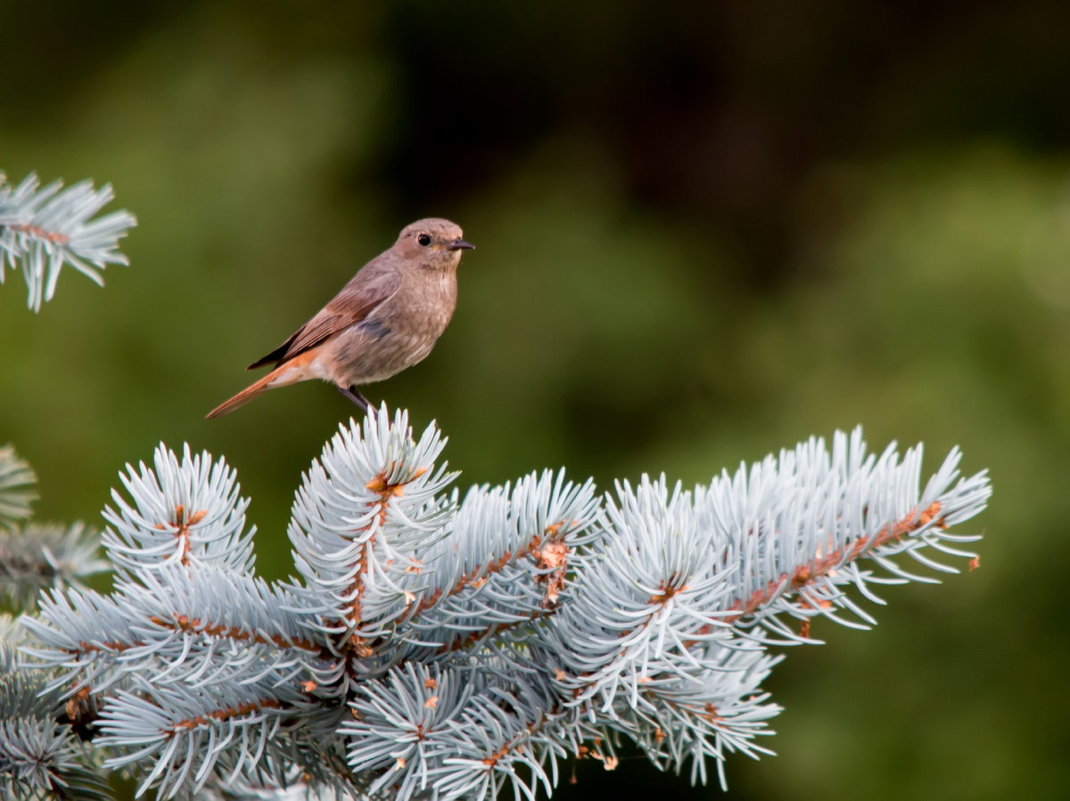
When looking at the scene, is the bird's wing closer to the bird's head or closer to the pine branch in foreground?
the bird's head

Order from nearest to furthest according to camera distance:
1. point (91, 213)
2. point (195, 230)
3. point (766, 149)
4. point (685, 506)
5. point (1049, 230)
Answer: point (685, 506)
point (91, 213)
point (1049, 230)
point (195, 230)
point (766, 149)

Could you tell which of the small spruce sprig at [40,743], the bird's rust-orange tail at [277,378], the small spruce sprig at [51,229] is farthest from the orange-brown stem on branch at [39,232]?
the bird's rust-orange tail at [277,378]

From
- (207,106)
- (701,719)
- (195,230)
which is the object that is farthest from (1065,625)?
(207,106)

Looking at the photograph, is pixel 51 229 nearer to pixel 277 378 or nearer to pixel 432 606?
pixel 432 606

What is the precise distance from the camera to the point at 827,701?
161 inches

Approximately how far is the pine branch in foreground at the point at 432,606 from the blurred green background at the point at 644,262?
9.94 ft

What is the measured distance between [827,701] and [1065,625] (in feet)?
2.95

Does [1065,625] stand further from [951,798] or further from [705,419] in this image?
[705,419]

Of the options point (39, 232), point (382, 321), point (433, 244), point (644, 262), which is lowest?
point (39, 232)

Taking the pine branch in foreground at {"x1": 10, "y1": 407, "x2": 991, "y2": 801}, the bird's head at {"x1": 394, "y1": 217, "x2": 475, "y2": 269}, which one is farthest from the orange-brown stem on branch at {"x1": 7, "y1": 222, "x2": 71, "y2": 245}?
the bird's head at {"x1": 394, "y1": 217, "x2": 475, "y2": 269}

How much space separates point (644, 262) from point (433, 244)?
2.77m

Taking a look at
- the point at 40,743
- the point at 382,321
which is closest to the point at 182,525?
the point at 40,743

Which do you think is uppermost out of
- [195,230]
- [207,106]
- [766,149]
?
[766,149]

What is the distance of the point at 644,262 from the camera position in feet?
18.7
